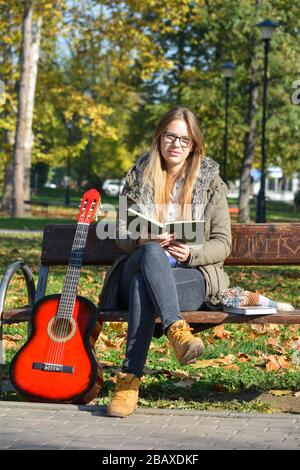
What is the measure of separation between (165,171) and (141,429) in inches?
66.8

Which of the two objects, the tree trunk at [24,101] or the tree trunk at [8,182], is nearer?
the tree trunk at [24,101]

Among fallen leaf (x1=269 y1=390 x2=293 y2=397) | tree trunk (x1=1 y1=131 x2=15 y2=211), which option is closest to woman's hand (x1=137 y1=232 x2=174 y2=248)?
fallen leaf (x1=269 y1=390 x2=293 y2=397)

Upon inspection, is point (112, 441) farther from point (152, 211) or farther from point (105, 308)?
point (152, 211)

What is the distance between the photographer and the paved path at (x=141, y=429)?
478 centimetres

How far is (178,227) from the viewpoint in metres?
5.73

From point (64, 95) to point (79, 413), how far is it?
32.1m

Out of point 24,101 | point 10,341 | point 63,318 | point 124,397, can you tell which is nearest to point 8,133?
point 24,101

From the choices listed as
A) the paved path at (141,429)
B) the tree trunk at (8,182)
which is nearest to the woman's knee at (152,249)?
the paved path at (141,429)

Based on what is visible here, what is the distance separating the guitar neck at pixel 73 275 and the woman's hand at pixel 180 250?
55cm

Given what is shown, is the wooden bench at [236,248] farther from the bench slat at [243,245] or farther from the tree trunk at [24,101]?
the tree trunk at [24,101]

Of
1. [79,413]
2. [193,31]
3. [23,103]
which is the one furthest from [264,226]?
[193,31]

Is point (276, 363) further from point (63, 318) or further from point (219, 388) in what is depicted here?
point (63, 318)

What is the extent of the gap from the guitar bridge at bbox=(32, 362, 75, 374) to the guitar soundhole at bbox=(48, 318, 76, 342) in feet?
0.49

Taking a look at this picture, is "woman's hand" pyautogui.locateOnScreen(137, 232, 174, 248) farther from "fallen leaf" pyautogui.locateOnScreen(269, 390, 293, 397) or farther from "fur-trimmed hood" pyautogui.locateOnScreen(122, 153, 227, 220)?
"fallen leaf" pyautogui.locateOnScreen(269, 390, 293, 397)
